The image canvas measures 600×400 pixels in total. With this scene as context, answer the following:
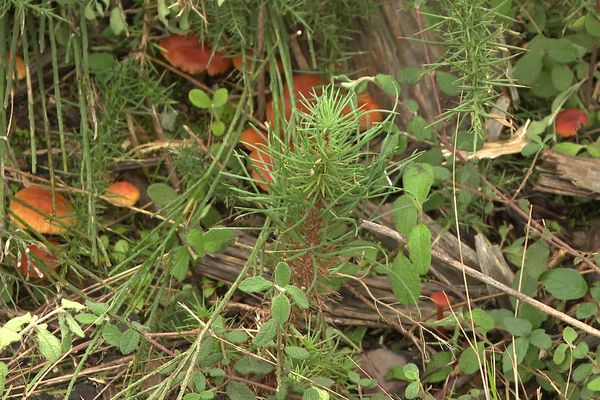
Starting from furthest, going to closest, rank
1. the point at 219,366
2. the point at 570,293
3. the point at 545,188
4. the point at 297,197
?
the point at 545,188 < the point at 570,293 < the point at 219,366 < the point at 297,197

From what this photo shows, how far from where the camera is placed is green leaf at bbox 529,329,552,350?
1.90 m

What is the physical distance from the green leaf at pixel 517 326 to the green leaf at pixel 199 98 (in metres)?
0.97

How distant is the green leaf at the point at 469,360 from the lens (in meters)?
1.92

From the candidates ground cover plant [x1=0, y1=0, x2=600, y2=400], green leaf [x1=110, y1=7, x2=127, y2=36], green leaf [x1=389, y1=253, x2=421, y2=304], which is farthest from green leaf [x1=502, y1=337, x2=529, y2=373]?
green leaf [x1=110, y1=7, x2=127, y2=36]

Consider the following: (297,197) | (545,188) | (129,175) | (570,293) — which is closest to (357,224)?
(297,197)

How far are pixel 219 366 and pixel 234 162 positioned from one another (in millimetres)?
633

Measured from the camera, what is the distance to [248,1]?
7.37 ft

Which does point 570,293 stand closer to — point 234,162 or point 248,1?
point 234,162

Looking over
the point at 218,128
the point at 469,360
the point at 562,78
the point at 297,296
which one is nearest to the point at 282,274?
the point at 297,296

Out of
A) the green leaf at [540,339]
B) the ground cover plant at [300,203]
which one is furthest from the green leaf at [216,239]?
the green leaf at [540,339]

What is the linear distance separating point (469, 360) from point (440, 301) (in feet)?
0.56

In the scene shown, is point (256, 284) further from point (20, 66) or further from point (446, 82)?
point (20, 66)

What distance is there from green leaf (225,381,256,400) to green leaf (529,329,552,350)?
0.66 meters

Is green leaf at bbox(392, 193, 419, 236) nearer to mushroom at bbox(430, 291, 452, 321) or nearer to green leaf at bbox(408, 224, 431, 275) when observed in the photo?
green leaf at bbox(408, 224, 431, 275)
